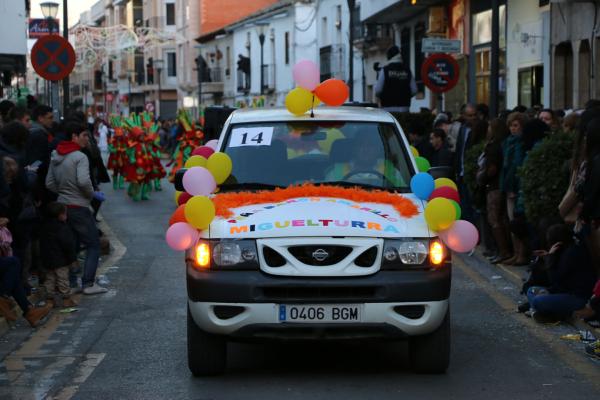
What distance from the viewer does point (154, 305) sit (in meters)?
11.8

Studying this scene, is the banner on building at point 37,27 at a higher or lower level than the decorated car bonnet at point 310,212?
higher

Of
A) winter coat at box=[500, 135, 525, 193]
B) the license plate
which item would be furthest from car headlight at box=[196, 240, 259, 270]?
winter coat at box=[500, 135, 525, 193]

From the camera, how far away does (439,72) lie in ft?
69.2

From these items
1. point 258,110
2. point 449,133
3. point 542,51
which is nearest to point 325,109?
point 258,110

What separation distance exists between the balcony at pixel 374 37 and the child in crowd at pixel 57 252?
29.7m

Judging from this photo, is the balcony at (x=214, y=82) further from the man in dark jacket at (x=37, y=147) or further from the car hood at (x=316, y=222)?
the car hood at (x=316, y=222)

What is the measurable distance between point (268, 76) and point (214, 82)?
43.4 feet

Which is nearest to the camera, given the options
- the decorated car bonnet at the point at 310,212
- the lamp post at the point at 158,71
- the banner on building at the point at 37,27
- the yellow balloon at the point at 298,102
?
the decorated car bonnet at the point at 310,212

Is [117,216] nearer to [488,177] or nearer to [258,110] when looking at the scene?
[488,177]

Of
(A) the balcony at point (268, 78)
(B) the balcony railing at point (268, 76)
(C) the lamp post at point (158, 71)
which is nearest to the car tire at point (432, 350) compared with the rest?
(A) the balcony at point (268, 78)

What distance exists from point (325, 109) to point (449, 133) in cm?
990

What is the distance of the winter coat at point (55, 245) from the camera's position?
1170cm

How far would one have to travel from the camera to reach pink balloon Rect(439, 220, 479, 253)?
815 centimetres

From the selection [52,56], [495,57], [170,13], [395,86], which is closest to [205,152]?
[52,56]
